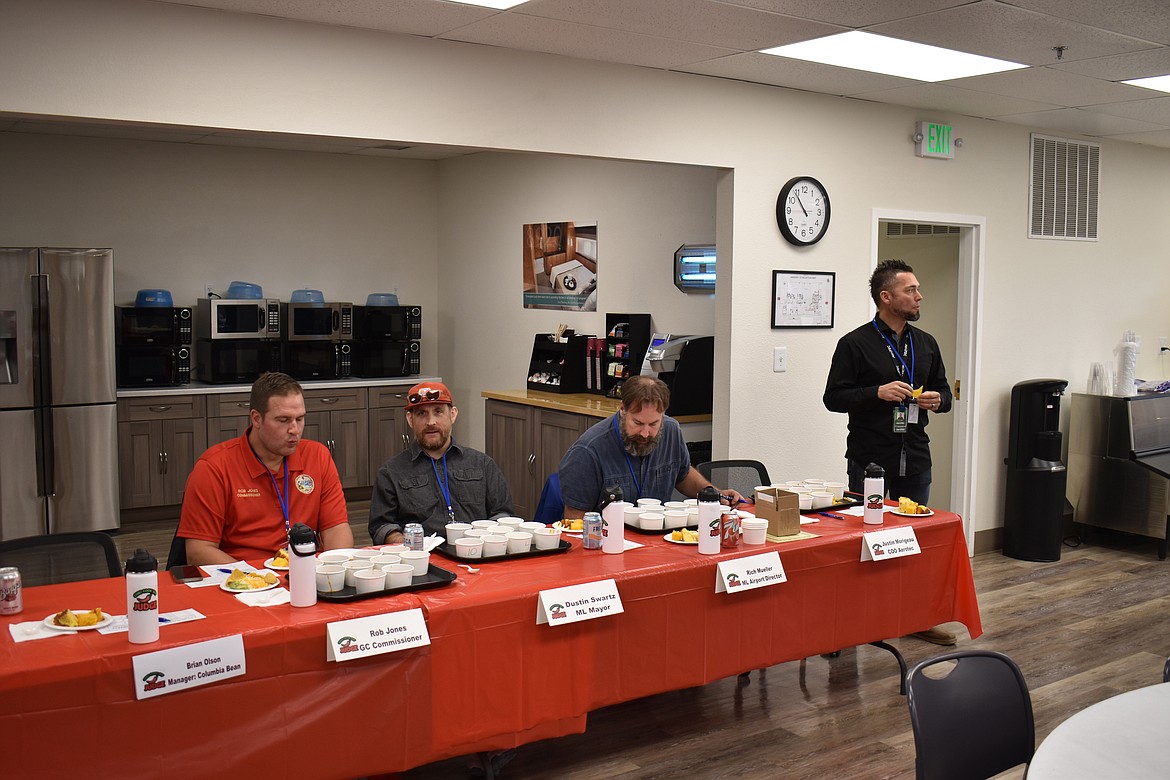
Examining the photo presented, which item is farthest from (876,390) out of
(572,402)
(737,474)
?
(572,402)

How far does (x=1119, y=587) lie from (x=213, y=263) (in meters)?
6.76

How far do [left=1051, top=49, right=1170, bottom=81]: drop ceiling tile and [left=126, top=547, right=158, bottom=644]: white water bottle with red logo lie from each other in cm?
445

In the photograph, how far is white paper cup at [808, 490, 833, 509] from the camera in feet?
14.0

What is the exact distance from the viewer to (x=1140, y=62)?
15.6ft

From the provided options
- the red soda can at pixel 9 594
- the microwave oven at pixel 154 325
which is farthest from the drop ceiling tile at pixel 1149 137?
the red soda can at pixel 9 594

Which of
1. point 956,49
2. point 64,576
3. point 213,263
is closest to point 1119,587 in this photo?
point 956,49

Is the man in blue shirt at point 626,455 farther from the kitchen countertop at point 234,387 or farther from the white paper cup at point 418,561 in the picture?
the kitchen countertop at point 234,387

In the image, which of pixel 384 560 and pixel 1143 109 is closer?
pixel 384 560

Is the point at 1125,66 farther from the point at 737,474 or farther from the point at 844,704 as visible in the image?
the point at 844,704

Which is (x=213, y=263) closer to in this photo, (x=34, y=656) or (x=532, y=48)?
(x=532, y=48)

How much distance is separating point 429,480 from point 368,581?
0.97m

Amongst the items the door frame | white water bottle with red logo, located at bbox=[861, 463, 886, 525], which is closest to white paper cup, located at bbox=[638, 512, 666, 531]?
white water bottle with red logo, located at bbox=[861, 463, 886, 525]

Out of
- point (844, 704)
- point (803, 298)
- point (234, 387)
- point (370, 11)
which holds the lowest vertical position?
point (844, 704)

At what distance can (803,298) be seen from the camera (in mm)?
5641
